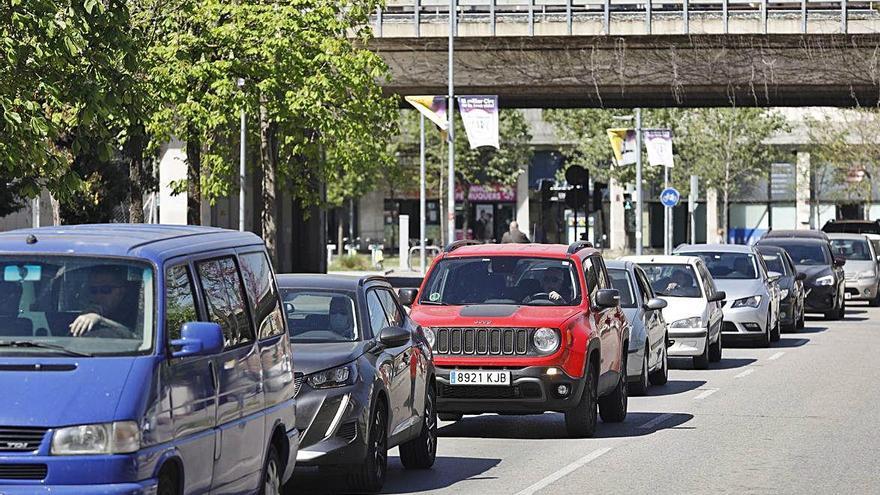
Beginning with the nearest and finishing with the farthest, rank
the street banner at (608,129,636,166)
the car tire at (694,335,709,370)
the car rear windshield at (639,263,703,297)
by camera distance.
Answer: the car tire at (694,335,709,370)
the car rear windshield at (639,263,703,297)
the street banner at (608,129,636,166)

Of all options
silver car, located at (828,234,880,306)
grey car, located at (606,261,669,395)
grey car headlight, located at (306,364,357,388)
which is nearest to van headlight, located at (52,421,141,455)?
grey car headlight, located at (306,364,357,388)

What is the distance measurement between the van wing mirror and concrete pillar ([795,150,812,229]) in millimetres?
79357

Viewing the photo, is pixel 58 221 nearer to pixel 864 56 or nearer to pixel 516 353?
pixel 516 353

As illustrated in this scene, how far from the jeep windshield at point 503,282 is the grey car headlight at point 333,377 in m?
4.59

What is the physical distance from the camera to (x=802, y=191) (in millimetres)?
88312

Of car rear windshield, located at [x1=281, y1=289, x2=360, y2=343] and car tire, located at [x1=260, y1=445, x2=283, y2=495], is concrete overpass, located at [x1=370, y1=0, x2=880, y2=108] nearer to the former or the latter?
car rear windshield, located at [x1=281, y1=289, x2=360, y2=343]

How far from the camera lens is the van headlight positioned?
24.3 feet

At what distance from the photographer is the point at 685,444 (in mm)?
15109

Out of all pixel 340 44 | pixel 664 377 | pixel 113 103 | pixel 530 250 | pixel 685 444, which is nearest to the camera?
pixel 685 444

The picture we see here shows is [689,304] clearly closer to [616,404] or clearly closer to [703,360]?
[703,360]

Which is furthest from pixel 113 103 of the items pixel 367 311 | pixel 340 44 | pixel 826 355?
pixel 340 44

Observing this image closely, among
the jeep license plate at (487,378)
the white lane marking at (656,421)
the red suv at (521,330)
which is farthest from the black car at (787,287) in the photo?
the jeep license plate at (487,378)

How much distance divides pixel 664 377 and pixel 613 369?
5301mm

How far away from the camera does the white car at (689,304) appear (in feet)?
79.1
